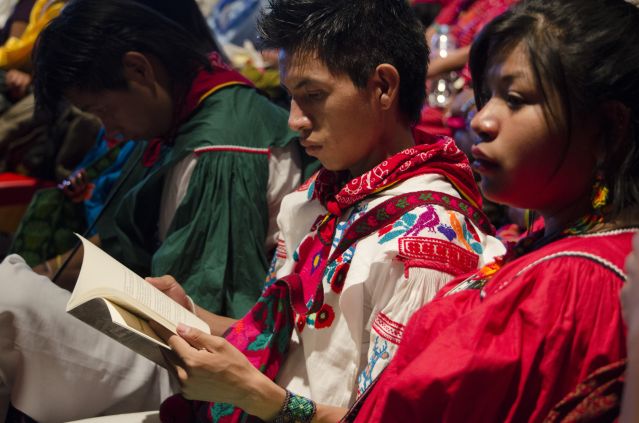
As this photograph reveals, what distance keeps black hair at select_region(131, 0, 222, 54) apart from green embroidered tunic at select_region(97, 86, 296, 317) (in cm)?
21

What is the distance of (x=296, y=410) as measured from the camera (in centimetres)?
127

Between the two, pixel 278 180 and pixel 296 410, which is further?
pixel 278 180

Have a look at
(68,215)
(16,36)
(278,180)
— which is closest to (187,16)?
(278,180)

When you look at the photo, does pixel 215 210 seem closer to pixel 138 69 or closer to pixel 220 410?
pixel 138 69

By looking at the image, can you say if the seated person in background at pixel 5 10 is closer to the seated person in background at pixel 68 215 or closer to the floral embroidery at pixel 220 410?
the seated person in background at pixel 68 215

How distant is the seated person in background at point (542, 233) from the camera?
0.89 m

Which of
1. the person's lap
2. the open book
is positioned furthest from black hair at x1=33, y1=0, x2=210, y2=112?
the open book

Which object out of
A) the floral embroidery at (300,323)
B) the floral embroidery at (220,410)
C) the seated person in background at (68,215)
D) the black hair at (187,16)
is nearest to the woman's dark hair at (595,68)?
the floral embroidery at (300,323)

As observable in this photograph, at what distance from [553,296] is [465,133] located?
1.57 metres

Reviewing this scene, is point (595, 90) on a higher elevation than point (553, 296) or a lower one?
higher

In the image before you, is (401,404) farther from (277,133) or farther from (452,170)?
(277,133)

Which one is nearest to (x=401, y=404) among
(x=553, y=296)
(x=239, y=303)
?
(x=553, y=296)

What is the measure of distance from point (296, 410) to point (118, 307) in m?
0.31

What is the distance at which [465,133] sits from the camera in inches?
95.3
